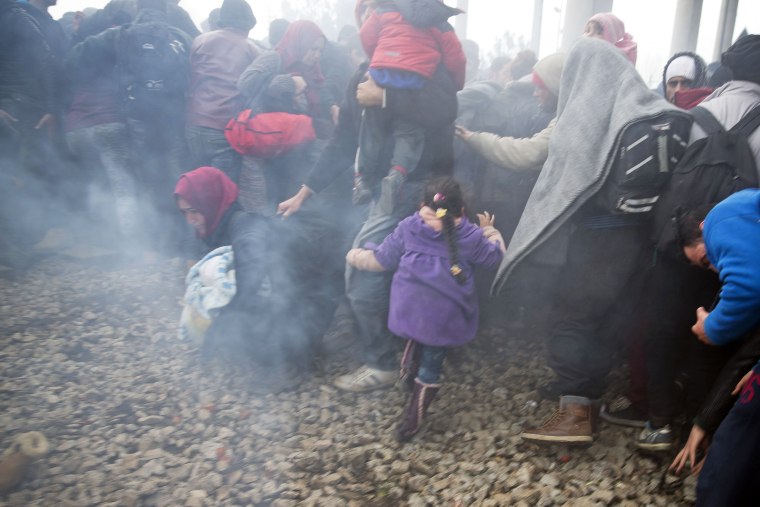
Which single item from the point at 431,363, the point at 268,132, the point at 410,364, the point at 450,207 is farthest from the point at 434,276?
the point at 268,132

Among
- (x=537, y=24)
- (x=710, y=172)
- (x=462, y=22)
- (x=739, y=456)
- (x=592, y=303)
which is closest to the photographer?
(x=739, y=456)

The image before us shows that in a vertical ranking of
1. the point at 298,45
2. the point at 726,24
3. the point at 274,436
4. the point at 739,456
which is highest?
the point at 726,24

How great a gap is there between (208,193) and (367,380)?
1842 mm

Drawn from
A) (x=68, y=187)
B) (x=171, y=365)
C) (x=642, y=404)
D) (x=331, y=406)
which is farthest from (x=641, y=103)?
(x=68, y=187)

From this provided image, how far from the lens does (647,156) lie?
2537 mm

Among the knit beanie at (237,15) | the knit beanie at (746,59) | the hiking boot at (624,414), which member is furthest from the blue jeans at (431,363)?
the knit beanie at (237,15)

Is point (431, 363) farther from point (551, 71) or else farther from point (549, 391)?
point (551, 71)

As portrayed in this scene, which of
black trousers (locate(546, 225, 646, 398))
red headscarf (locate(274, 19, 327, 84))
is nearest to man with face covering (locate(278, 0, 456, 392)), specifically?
black trousers (locate(546, 225, 646, 398))

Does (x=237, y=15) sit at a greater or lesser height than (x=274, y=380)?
greater

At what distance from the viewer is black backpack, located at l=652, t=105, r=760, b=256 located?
2416mm

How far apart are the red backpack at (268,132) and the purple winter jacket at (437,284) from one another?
7.40ft

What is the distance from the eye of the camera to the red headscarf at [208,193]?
13.1ft

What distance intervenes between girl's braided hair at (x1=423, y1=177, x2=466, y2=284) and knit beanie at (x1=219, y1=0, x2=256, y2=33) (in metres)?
3.61

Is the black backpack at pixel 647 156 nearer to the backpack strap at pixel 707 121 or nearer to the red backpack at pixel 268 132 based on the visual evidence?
the backpack strap at pixel 707 121
